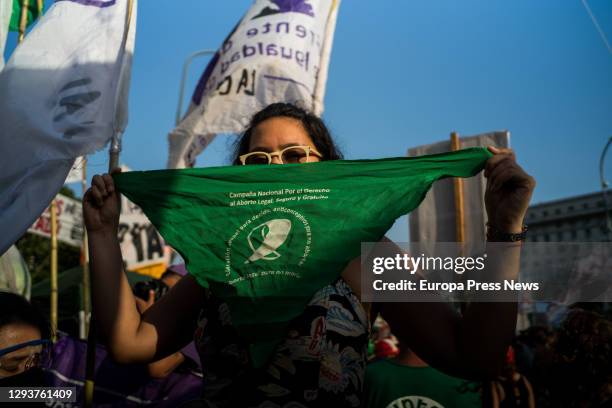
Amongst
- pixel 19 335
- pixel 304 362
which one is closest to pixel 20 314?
pixel 19 335

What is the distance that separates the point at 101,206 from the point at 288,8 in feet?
15.3

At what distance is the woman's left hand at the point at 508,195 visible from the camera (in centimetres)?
161

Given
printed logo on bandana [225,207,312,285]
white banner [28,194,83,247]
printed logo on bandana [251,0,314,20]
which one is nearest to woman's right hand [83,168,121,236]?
printed logo on bandana [225,207,312,285]

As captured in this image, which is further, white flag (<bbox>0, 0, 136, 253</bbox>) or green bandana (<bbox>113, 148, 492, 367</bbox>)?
white flag (<bbox>0, 0, 136, 253</bbox>)

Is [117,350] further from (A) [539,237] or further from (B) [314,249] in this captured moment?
(A) [539,237]

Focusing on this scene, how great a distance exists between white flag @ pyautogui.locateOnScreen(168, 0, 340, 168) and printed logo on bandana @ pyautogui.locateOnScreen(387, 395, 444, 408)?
129 inches

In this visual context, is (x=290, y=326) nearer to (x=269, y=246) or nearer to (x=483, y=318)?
(x=269, y=246)

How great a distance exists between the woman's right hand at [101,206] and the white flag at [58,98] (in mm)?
577

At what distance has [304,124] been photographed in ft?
7.20

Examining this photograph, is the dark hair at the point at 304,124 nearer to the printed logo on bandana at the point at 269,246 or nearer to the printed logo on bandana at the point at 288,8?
the printed logo on bandana at the point at 269,246

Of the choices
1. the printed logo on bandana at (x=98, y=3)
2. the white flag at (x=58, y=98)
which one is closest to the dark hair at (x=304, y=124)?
the white flag at (x=58, y=98)

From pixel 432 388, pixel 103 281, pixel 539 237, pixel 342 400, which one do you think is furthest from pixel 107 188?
pixel 539 237

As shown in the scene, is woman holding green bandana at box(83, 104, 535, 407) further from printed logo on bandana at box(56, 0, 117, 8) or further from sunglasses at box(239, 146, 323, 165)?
printed logo on bandana at box(56, 0, 117, 8)

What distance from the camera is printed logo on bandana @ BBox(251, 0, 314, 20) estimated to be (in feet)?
20.1
